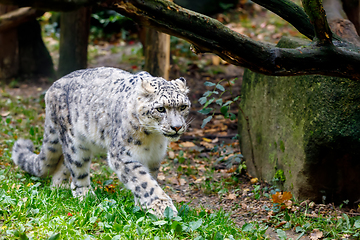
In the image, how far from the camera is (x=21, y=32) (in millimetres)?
10086

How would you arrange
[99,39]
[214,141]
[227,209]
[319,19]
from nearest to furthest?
[319,19]
[227,209]
[214,141]
[99,39]

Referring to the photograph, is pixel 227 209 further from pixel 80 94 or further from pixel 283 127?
pixel 80 94

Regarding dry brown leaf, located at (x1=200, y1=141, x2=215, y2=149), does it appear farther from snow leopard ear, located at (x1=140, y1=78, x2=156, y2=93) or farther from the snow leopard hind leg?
snow leopard ear, located at (x1=140, y1=78, x2=156, y2=93)

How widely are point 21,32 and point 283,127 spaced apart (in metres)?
7.62

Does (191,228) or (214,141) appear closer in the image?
(191,228)

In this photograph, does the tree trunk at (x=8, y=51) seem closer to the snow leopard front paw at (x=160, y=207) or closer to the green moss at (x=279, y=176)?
the snow leopard front paw at (x=160, y=207)

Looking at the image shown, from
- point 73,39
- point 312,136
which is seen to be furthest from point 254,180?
point 73,39

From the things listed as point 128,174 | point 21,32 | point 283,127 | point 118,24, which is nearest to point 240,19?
point 118,24

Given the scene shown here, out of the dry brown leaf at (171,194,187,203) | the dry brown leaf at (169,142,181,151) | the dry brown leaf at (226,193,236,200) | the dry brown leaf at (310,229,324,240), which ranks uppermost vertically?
the dry brown leaf at (310,229,324,240)

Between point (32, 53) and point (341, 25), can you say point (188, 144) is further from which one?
point (32, 53)

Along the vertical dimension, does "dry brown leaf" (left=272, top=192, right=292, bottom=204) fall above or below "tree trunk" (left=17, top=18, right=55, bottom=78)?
below

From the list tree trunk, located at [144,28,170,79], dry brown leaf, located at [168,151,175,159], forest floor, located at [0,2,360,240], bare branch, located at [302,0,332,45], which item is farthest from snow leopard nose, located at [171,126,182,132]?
tree trunk, located at [144,28,170,79]

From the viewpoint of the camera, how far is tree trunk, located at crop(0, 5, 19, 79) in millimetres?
9719

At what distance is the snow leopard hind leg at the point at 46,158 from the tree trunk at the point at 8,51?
4.69 metres
